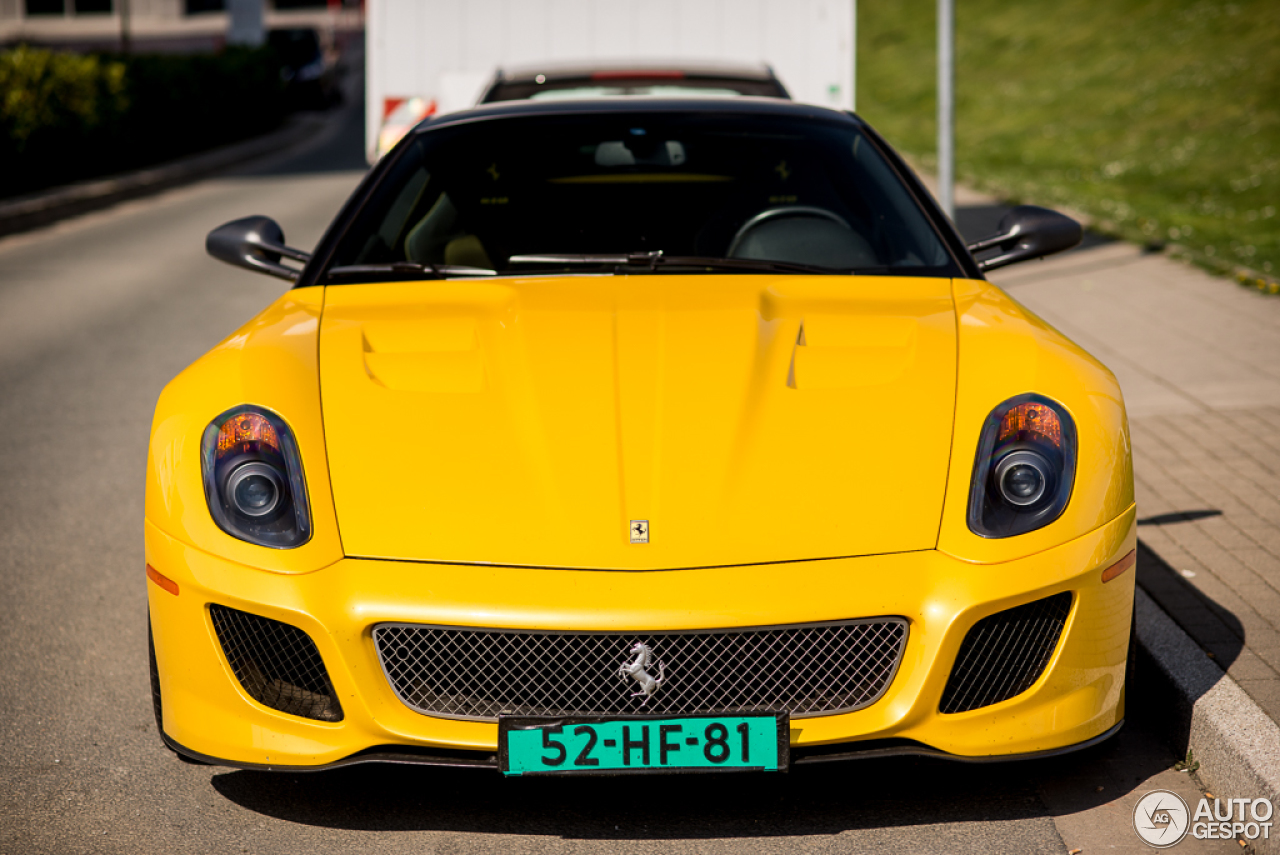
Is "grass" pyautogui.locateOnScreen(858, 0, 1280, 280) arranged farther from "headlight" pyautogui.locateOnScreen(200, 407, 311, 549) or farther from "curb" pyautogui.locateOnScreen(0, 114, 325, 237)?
"curb" pyautogui.locateOnScreen(0, 114, 325, 237)

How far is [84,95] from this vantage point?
17.1 metres

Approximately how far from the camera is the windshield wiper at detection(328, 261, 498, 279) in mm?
3664

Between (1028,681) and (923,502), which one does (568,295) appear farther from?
(1028,681)

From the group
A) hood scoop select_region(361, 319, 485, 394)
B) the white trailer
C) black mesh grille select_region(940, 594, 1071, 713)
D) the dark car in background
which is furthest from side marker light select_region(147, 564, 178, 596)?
the dark car in background

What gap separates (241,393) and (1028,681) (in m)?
1.77

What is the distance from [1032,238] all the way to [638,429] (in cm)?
166

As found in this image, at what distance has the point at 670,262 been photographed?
3676 millimetres

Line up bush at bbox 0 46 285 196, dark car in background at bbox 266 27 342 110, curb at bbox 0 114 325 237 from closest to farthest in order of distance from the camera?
1. curb at bbox 0 114 325 237
2. bush at bbox 0 46 285 196
3. dark car in background at bbox 266 27 342 110

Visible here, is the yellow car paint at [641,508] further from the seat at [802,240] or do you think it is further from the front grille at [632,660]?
the seat at [802,240]

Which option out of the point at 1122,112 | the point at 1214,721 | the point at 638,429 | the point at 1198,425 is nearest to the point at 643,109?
the point at 638,429

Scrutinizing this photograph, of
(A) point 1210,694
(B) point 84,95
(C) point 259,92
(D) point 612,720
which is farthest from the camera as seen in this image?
(C) point 259,92

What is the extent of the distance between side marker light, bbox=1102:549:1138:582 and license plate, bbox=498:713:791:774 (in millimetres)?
743

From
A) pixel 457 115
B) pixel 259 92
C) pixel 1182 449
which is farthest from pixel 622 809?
pixel 259 92

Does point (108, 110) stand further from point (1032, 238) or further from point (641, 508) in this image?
point (641, 508)
